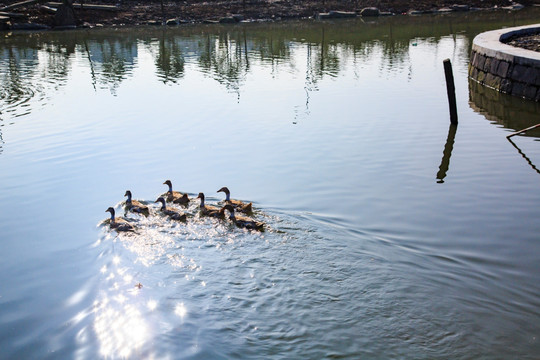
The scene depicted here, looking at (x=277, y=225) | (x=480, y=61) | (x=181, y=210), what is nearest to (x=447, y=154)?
(x=277, y=225)

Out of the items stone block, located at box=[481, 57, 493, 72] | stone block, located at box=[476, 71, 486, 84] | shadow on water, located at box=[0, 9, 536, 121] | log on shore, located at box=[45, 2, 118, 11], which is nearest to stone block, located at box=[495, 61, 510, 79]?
stone block, located at box=[481, 57, 493, 72]

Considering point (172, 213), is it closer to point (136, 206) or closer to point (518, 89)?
point (136, 206)

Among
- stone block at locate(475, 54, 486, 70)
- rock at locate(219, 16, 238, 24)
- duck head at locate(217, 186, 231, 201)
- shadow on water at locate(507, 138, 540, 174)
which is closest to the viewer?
duck head at locate(217, 186, 231, 201)

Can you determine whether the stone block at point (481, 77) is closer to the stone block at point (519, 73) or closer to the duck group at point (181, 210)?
the stone block at point (519, 73)

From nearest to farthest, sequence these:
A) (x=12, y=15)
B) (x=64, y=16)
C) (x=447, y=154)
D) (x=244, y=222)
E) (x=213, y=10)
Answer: (x=244, y=222) → (x=447, y=154) → (x=64, y=16) → (x=12, y=15) → (x=213, y=10)

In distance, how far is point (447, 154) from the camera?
14289 millimetres

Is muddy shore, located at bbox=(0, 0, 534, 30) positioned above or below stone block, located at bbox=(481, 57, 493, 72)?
above

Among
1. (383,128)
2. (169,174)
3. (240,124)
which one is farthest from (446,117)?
(169,174)

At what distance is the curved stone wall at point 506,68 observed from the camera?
61.0 ft

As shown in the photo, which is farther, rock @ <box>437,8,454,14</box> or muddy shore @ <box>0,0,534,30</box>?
rock @ <box>437,8,454,14</box>

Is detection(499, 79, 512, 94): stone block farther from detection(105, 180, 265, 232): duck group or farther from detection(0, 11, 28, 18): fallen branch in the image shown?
detection(0, 11, 28, 18): fallen branch

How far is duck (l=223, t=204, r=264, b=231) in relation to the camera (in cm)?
993

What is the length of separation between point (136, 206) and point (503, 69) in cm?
1488

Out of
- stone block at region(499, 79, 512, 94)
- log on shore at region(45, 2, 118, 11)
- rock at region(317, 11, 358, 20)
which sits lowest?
stone block at region(499, 79, 512, 94)
